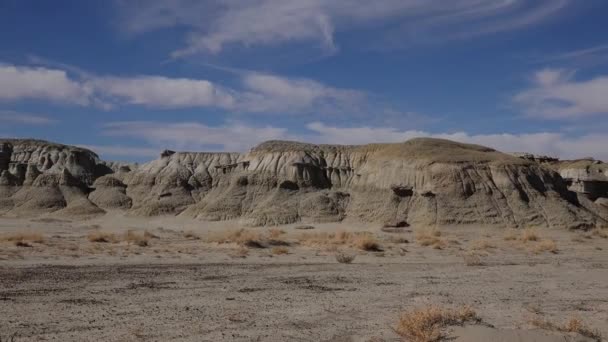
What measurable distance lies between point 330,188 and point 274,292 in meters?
55.4

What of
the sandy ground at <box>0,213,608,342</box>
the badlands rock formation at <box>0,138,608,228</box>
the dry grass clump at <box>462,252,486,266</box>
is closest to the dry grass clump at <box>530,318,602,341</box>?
the sandy ground at <box>0,213,608,342</box>

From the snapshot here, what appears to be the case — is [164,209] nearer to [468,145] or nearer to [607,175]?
[468,145]

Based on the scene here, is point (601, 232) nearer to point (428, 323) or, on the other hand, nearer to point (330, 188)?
point (330, 188)

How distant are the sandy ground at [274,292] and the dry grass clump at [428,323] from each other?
0.26 meters

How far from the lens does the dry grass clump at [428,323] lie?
1069 cm

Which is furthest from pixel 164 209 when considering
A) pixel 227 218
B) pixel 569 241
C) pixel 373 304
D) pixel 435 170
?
pixel 373 304

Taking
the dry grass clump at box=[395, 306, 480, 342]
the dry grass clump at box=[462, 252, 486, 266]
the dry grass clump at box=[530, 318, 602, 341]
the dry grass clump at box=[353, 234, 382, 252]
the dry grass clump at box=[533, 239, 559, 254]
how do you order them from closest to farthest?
the dry grass clump at box=[395, 306, 480, 342] → the dry grass clump at box=[530, 318, 602, 341] → the dry grass clump at box=[462, 252, 486, 266] → the dry grass clump at box=[353, 234, 382, 252] → the dry grass clump at box=[533, 239, 559, 254]

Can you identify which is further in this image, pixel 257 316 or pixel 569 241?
pixel 569 241

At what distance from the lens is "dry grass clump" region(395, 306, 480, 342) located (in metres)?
10.7

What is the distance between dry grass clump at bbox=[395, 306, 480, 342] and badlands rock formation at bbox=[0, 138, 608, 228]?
4229 centimetres

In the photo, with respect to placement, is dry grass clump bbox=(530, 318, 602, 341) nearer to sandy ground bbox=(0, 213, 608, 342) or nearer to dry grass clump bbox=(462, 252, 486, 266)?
sandy ground bbox=(0, 213, 608, 342)

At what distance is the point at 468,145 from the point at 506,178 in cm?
1401

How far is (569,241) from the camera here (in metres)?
42.3

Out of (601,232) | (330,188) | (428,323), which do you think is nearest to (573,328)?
(428,323)
